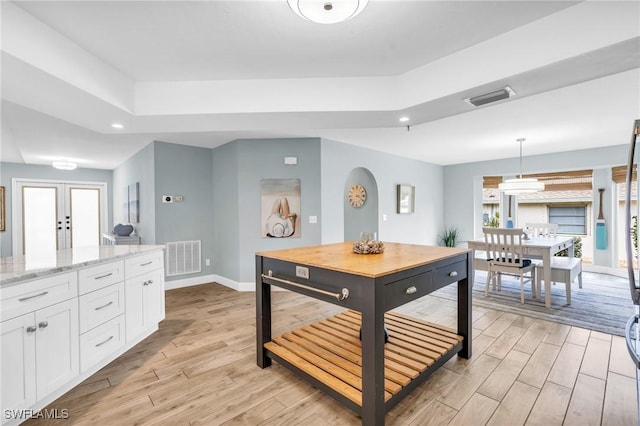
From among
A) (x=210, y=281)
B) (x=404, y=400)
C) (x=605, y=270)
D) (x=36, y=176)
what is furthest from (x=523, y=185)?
(x=36, y=176)

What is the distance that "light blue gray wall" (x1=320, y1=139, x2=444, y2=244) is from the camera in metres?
4.60

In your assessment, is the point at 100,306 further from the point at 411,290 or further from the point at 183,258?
the point at 183,258

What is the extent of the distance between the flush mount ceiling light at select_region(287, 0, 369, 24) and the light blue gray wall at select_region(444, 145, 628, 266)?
6118 millimetres

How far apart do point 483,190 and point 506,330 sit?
197 inches

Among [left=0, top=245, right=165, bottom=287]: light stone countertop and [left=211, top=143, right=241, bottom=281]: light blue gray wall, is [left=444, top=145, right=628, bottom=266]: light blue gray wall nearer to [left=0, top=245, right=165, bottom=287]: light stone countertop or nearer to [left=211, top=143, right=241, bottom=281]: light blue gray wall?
[left=211, top=143, right=241, bottom=281]: light blue gray wall

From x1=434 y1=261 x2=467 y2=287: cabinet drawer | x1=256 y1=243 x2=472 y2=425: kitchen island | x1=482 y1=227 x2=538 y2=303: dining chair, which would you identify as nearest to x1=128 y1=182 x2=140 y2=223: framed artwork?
x1=256 y1=243 x2=472 y2=425: kitchen island

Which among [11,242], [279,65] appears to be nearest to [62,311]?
[279,65]

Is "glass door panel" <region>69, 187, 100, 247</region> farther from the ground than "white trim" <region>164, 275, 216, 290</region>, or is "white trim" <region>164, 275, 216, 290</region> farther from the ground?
"glass door panel" <region>69, 187, 100, 247</region>

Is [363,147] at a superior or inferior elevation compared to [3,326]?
superior

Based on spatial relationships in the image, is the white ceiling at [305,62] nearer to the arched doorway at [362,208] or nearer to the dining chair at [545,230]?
the dining chair at [545,230]

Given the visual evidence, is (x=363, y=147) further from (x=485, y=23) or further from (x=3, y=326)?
(x=3, y=326)

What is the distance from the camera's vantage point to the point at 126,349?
243 cm

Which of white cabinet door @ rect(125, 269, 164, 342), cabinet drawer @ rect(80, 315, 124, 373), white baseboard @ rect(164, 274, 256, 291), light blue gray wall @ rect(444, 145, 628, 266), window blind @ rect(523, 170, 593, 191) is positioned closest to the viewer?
cabinet drawer @ rect(80, 315, 124, 373)

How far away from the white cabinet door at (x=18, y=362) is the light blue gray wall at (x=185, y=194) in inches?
117
